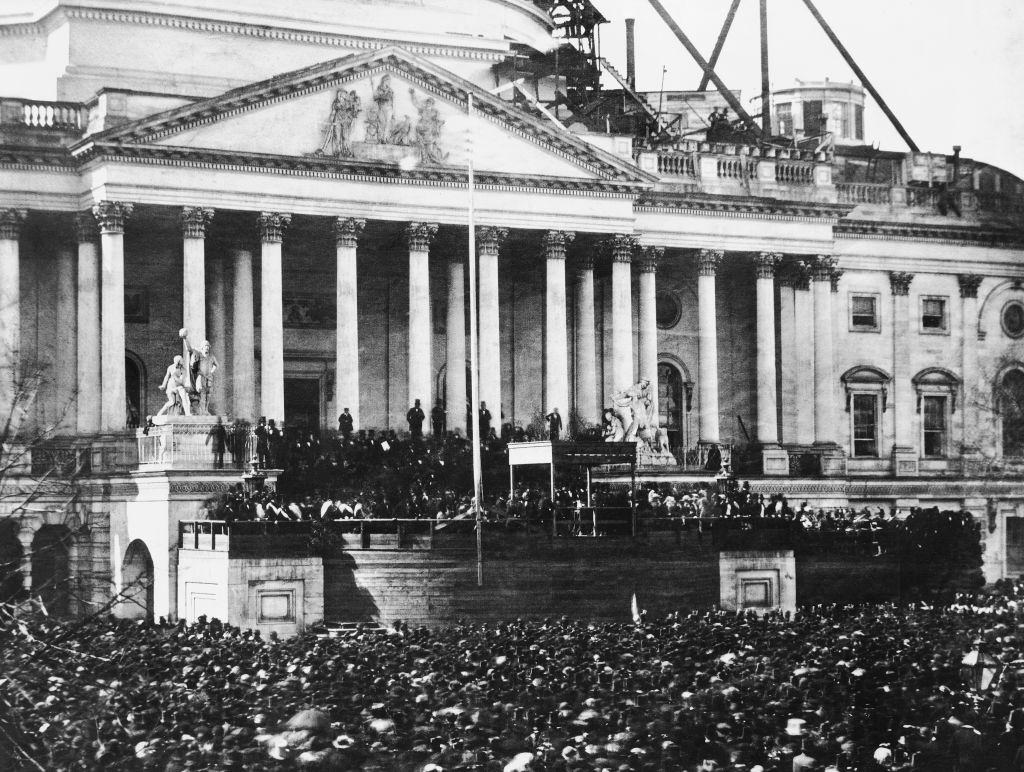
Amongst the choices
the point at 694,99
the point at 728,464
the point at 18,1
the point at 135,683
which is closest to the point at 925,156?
the point at 694,99

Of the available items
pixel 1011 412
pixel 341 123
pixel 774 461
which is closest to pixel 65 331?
pixel 341 123

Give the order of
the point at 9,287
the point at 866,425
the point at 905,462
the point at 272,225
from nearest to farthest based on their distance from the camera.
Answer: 1. the point at 9,287
2. the point at 272,225
3. the point at 905,462
4. the point at 866,425

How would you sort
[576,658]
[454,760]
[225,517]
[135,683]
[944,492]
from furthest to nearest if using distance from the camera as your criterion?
[944,492]
[225,517]
[576,658]
[135,683]
[454,760]

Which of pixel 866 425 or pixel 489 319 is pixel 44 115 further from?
pixel 866 425

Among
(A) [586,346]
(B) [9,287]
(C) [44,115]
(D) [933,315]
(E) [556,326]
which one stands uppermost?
(C) [44,115]

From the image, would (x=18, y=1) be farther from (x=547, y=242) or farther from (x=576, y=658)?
(x=576, y=658)

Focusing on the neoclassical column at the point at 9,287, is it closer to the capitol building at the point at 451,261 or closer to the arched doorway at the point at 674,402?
the capitol building at the point at 451,261

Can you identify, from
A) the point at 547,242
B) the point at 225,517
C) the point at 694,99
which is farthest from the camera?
the point at 694,99
